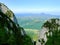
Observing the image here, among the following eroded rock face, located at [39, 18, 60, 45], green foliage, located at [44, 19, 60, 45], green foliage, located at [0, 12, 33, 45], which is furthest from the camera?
eroded rock face, located at [39, 18, 60, 45]

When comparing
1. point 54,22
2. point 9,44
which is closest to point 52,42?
point 54,22

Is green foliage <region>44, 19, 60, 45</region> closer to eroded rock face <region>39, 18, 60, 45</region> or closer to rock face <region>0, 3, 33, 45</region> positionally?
eroded rock face <region>39, 18, 60, 45</region>

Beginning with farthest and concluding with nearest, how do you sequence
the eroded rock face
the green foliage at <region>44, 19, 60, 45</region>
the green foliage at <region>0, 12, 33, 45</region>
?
the eroded rock face < the green foliage at <region>44, 19, 60, 45</region> < the green foliage at <region>0, 12, 33, 45</region>

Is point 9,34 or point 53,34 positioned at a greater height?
point 9,34

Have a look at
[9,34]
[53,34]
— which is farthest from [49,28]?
[9,34]

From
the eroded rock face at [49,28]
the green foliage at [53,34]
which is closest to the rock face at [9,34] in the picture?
the green foliage at [53,34]

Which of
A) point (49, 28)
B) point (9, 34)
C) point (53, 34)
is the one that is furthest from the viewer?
point (49, 28)

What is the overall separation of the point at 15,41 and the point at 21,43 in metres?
10.1

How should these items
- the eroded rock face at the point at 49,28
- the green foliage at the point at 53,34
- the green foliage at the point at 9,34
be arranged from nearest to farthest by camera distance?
1. the green foliage at the point at 9,34
2. the green foliage at the point at 53,34
3. the eroded rock face at the point at 49,28

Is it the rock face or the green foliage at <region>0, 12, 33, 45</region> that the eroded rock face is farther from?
the green foliage at <region>0, 12, 33, 45</region>

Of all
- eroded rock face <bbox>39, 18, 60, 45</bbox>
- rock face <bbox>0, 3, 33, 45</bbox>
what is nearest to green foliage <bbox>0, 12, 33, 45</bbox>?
rock face <bbox>0, 3, 33, 45</bbox>

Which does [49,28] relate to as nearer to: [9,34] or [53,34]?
[53,34]

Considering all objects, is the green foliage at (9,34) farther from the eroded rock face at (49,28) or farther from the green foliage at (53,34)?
the eroded rock face at (49,28)

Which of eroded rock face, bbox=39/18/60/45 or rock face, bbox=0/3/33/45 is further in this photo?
eroded rock face, bbox=39/18/60/45
